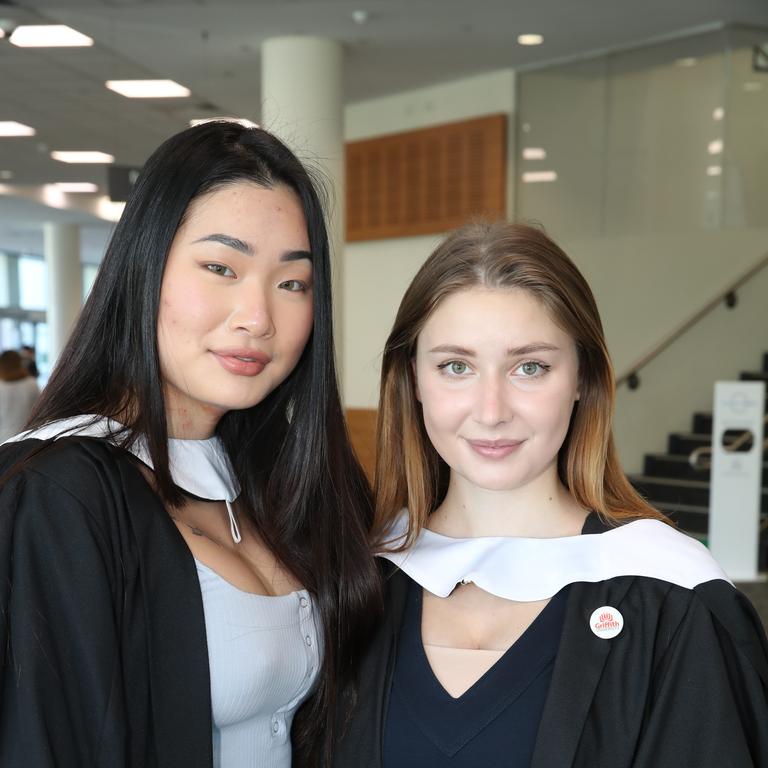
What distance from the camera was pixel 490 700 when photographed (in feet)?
5.70

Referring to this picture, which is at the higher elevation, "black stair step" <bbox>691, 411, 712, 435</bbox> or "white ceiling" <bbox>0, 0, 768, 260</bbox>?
"white ceiling" <bbox>0, 0, 768, 260</bbox>

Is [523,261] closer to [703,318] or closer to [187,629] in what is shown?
[187,629]

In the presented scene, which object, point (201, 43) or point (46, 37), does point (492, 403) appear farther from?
point (201, 43)

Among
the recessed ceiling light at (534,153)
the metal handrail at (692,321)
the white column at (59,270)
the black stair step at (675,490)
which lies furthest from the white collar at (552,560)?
the recessed ceiling light at (534,153)

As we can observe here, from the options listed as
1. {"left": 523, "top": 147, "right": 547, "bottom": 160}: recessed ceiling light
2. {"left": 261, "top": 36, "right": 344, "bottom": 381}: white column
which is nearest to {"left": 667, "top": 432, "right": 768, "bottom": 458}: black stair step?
{"left": 523, "top": 147, "right": 547, "bottom": 160}: recessed ceiling light

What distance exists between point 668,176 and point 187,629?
8445mm

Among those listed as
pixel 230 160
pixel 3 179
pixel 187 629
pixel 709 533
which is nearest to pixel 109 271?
pixel 230 160

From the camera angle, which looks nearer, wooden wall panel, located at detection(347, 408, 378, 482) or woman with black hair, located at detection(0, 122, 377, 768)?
woman with black hair, located at detection(0, 122, 377, 768)

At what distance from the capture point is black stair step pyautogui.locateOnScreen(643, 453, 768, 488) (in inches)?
335

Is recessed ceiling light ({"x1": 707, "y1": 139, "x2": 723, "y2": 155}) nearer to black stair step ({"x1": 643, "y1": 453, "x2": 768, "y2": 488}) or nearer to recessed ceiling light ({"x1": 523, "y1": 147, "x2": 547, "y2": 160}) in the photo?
recessed ceiling light ({"x1": 523, "y1": 147, "x2": 547, "y2": 160})

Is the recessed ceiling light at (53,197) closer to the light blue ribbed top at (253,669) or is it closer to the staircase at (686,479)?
the staircase at (686,479)

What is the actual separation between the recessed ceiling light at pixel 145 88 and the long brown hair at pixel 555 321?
6.69 meters

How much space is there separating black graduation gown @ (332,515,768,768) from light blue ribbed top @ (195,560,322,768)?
0.22 meters

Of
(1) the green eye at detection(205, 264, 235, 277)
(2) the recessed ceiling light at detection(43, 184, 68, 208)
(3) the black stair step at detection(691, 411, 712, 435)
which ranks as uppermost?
(2) the recessed ceiling light at detection(43, 184, 68, 208)
